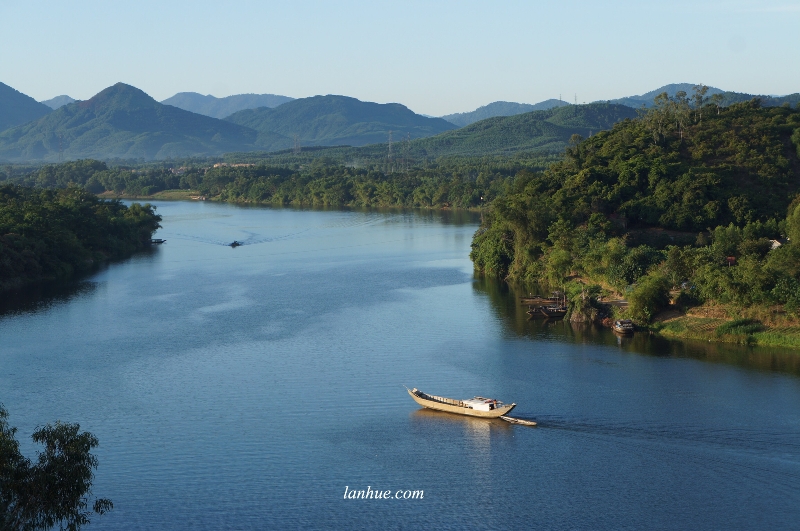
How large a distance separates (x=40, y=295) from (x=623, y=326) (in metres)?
24.1

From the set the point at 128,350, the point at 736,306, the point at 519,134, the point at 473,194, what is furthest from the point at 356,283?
the point at 519,134

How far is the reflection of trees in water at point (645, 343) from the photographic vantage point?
1006 inches

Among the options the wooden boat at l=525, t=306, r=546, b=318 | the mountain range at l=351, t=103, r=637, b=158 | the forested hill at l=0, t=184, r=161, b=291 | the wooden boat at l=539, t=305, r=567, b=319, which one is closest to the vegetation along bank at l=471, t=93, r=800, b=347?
the wooden boat at l=539, t=305, r=567, b=319

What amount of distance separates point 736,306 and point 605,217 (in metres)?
13.9

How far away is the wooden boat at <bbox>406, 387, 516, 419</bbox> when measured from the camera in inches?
826

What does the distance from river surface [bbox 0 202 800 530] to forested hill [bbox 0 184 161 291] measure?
2.80 m

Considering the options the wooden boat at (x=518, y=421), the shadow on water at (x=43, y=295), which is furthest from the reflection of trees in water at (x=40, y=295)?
the wooden boat at (x=518, y=421)

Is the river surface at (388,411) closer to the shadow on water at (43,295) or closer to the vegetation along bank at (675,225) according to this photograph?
the shadow on water at (43,295)

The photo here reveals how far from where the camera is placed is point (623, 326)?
2933 cm

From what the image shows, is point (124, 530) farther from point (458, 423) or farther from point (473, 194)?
point (473, 194)

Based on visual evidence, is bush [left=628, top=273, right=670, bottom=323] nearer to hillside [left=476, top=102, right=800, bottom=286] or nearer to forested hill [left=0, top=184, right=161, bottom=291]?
hillside [left=476, top=102, right=800, bottom=286]

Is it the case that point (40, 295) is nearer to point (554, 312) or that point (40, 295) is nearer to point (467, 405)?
point (554, 312)

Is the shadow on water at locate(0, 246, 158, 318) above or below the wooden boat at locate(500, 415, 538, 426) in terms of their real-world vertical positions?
above

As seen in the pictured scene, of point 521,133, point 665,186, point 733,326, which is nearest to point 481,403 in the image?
point 733,326
